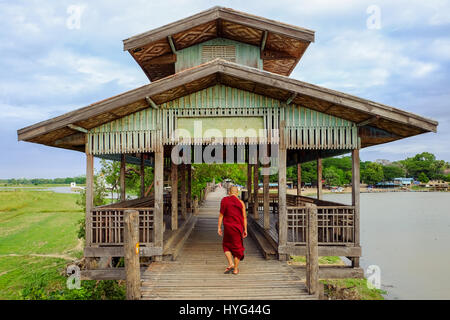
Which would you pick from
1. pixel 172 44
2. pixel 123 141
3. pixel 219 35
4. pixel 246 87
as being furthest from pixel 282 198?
pixel 172 44

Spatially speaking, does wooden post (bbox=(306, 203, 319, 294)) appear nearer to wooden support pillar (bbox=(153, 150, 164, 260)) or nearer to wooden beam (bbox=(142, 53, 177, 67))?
wooden support pillar (bbox=(153, 150, 164, 260))

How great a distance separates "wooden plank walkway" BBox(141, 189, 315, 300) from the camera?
498cm

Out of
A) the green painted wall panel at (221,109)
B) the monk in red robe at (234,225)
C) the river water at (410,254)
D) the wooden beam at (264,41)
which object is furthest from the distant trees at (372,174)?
the monk in red robe at (234,225)

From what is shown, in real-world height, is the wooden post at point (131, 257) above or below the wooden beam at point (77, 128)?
below

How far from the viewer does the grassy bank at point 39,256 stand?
24.3 ft

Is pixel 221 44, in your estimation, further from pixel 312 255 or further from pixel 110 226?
pixel 312 255

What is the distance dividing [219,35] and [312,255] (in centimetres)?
663

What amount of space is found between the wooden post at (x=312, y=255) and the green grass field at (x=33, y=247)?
349 inches

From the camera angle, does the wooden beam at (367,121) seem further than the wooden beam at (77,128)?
No

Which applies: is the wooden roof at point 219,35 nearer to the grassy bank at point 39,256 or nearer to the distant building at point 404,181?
the grassy bank at point 39,256

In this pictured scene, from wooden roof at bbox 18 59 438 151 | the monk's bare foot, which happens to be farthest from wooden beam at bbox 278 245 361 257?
Answer: wooden roof at bbox 18 59 438 151

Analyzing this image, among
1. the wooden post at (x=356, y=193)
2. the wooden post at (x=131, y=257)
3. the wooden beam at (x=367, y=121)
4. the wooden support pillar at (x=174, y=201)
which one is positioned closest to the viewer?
the wooden post at (x=131, y=257)
